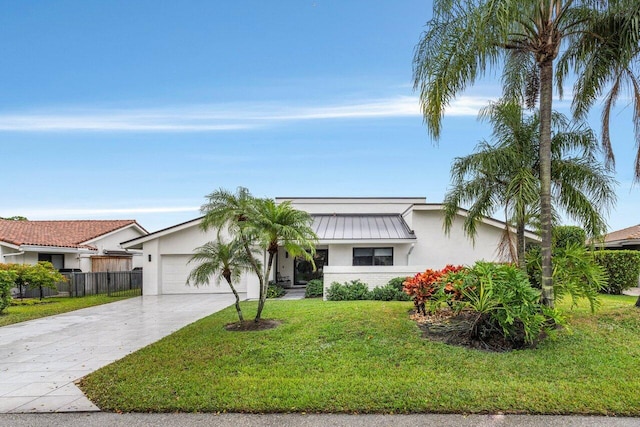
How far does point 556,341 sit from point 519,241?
2714 millimetres

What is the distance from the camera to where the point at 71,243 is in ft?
72.2

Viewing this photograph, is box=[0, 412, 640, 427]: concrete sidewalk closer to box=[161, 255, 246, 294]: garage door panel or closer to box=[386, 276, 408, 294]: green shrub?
box=[386, 276, 408, 294]: green shrub

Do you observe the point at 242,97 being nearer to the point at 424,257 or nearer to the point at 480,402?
the point at 424,257

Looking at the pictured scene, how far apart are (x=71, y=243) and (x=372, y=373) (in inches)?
903

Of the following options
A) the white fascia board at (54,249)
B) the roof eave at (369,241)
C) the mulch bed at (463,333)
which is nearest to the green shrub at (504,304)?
the mulch bed at (463,333)

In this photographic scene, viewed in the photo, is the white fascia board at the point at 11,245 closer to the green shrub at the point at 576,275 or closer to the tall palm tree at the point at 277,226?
the tall palm tree at the point at 277,226

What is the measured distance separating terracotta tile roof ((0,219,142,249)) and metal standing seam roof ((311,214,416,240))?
15.2 meters

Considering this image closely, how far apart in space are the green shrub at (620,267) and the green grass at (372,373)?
8566 mm

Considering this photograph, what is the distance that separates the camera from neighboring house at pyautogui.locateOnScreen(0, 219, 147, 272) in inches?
765

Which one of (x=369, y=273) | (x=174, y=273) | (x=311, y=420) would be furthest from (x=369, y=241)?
(x=311, y=420)

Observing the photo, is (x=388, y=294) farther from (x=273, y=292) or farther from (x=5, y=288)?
(x=5, y=288)

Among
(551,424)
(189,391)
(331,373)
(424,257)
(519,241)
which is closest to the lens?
(551,424)

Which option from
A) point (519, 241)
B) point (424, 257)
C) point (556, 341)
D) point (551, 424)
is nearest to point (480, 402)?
point (551, 424)

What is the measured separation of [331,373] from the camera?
5590 millimetres
